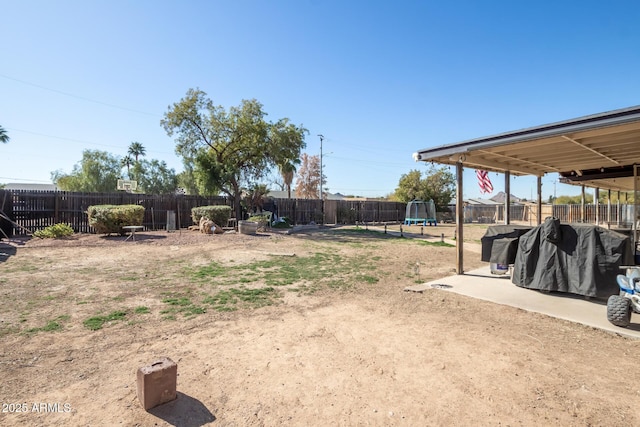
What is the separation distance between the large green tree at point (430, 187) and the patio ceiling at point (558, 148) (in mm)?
20991

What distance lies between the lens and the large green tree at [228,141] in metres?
18.0

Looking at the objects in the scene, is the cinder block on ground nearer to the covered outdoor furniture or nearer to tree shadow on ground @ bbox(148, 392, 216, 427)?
tree shadow on ground @ bbox(148, 392, 216, 427)

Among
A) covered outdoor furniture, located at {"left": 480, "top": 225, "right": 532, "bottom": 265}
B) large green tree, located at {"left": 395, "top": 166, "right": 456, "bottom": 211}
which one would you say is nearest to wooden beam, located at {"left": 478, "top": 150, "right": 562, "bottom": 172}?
covered outdoor furniture, located at {"left": 480, "top": 225, "right": 532, "bottom": 265}

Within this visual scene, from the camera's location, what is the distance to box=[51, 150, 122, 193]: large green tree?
122ft

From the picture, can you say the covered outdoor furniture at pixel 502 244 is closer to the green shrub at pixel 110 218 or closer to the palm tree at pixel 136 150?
the green shrub at pixel 110 218

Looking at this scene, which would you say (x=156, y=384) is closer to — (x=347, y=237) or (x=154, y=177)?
(x=347, y=237)

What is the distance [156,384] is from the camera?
2.36 meters

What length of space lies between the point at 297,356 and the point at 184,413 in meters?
1.21

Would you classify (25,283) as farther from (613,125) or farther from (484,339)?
(613,125)

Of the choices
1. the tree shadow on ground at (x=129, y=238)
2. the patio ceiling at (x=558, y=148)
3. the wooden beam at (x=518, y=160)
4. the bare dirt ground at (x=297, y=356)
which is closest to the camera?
the bare dirt ground at (x=297, y=356)

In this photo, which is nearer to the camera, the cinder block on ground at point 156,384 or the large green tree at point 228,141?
the cinder block on ground at point 156,384

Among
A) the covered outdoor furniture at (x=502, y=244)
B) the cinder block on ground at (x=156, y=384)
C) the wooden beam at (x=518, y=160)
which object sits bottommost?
the cinder block on ground at (x=156, y=384)

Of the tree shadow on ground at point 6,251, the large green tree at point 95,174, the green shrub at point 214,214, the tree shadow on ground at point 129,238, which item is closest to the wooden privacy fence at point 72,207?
the green shrub at point 214,214

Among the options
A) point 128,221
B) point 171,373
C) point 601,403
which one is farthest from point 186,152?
point 601,403
